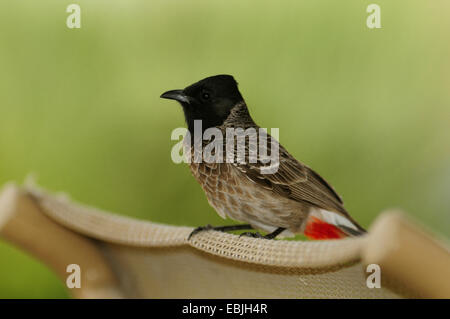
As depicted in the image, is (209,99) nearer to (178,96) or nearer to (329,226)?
(178,96)

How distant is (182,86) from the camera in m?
2.85

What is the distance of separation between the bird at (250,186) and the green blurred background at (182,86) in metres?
0.91

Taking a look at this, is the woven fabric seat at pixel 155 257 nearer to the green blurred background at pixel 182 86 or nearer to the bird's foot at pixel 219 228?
the bird's foot at pixel 219 228

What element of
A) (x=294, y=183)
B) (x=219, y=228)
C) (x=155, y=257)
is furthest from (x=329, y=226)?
(x=155, y=257)

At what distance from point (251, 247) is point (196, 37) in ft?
6.03

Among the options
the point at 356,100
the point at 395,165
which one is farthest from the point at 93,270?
the point at 395,165

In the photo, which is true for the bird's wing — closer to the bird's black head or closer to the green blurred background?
the bird's black head

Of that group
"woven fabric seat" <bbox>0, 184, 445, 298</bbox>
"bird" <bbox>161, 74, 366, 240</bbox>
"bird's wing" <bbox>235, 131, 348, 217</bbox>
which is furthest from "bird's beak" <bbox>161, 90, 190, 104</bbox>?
"woven fabric seat" <bbox>0, 184, 445, 298</bbox>

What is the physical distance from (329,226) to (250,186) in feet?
0.90

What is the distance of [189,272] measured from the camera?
5.47 feet

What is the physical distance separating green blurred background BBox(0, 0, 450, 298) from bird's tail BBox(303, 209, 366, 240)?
3.19ft

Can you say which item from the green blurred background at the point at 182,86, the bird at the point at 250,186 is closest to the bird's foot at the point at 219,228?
the bird at the point at 250,186

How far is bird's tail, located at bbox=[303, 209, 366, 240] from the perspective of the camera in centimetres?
167

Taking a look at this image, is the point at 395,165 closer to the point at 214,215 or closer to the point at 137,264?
the point at 214,215
